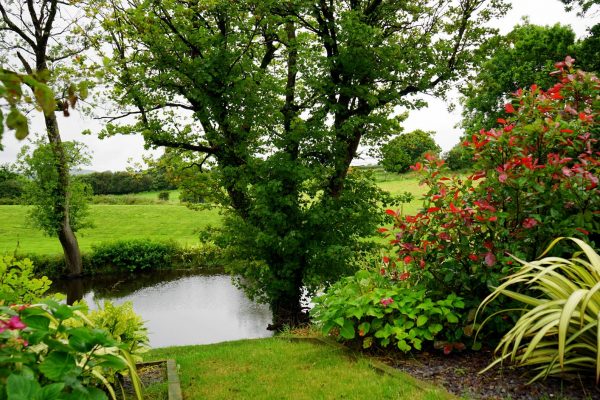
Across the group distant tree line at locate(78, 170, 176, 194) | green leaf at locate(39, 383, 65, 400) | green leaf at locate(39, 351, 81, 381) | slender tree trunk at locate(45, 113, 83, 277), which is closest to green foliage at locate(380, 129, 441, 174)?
green leaf at locate(39, 351, 81, 381)

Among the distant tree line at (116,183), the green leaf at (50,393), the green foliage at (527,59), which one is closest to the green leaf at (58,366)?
the green leaf at (50,393)

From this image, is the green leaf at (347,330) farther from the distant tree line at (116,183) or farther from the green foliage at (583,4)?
the distant tree line at (116,183)

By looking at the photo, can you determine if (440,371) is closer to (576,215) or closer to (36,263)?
(576,215)

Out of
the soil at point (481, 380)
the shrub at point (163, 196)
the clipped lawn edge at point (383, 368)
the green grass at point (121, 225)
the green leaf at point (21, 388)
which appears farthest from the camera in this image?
the shrub at point (163, 196)

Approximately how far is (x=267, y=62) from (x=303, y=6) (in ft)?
10.1

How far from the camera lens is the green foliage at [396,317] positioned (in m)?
4.12

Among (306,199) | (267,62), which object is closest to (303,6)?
(267,62)

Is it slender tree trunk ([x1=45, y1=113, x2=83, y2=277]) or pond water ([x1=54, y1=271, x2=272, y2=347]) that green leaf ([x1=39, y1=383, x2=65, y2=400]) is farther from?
slender tree trunk ([x1=45, y1=113, x2=83, y2=277])

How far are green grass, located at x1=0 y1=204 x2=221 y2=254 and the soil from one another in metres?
21.0

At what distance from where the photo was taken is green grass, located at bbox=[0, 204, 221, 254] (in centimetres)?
2542

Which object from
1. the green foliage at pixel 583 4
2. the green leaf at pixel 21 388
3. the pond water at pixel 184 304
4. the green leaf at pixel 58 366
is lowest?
the pond water at pixel 184 304

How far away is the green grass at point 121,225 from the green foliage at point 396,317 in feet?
66.8

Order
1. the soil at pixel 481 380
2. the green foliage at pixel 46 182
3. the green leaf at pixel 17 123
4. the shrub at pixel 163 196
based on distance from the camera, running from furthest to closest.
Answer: the shrub at pixel 163 196
the green foliage at pixel 46 182
the soil at pixel 481 380
the green leaf at pixel 17 123

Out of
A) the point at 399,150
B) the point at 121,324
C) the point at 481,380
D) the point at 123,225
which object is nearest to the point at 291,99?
the point at 399,150
